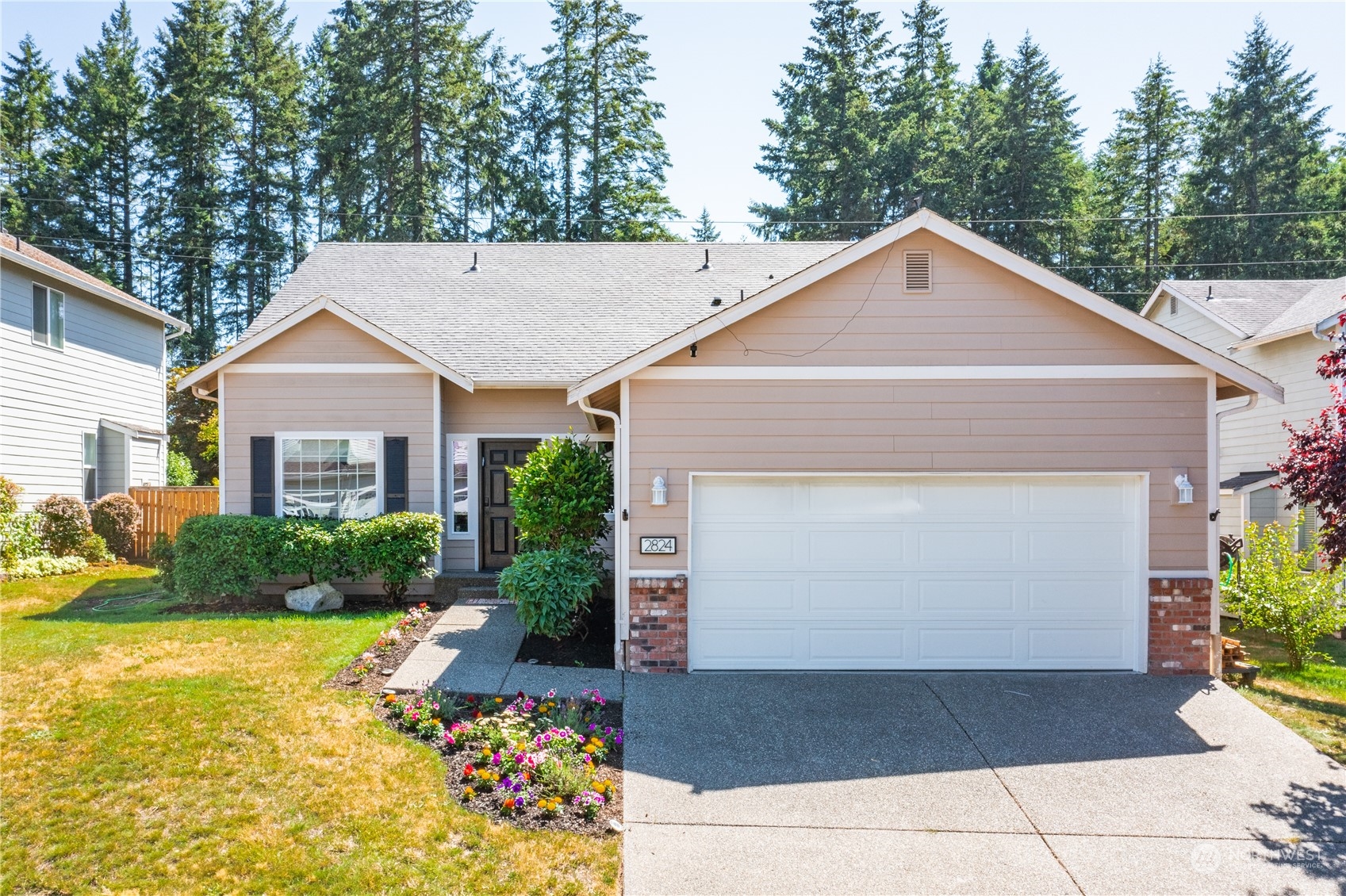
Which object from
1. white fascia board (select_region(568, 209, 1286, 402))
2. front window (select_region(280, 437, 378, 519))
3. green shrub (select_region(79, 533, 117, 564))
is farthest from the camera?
green shrub (select_region(79, 533, 117, 564))

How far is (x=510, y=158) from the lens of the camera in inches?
1070

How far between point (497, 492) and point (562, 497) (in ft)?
10.5

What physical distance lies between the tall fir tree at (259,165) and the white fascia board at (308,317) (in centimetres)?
1975

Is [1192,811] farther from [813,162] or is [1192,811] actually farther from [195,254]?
[195,254]

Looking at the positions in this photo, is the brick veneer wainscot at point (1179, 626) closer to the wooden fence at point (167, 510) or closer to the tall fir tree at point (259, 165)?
the wooden fence at point (167, 510)

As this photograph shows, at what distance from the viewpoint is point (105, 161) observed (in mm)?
27453

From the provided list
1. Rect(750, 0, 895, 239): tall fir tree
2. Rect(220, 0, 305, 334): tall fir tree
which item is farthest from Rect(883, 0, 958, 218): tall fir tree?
Rect(220, 0, 305, 334): tall fir tree

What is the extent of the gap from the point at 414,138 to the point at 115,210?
457 inches

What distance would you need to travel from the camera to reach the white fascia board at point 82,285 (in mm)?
13375

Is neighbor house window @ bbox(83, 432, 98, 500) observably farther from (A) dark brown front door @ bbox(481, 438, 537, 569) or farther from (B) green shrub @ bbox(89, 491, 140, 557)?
(A) dark brown front door @ bbox(481, 438, 537, 569)

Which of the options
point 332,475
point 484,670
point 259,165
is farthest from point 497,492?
point 259,165

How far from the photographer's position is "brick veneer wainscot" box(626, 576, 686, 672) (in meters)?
7.47

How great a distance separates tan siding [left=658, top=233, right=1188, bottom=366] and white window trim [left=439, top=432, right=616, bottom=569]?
4585 millimetres

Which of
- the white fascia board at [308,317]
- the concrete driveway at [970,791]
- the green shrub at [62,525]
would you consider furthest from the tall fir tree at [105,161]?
the concrete driveway at [970,791]
